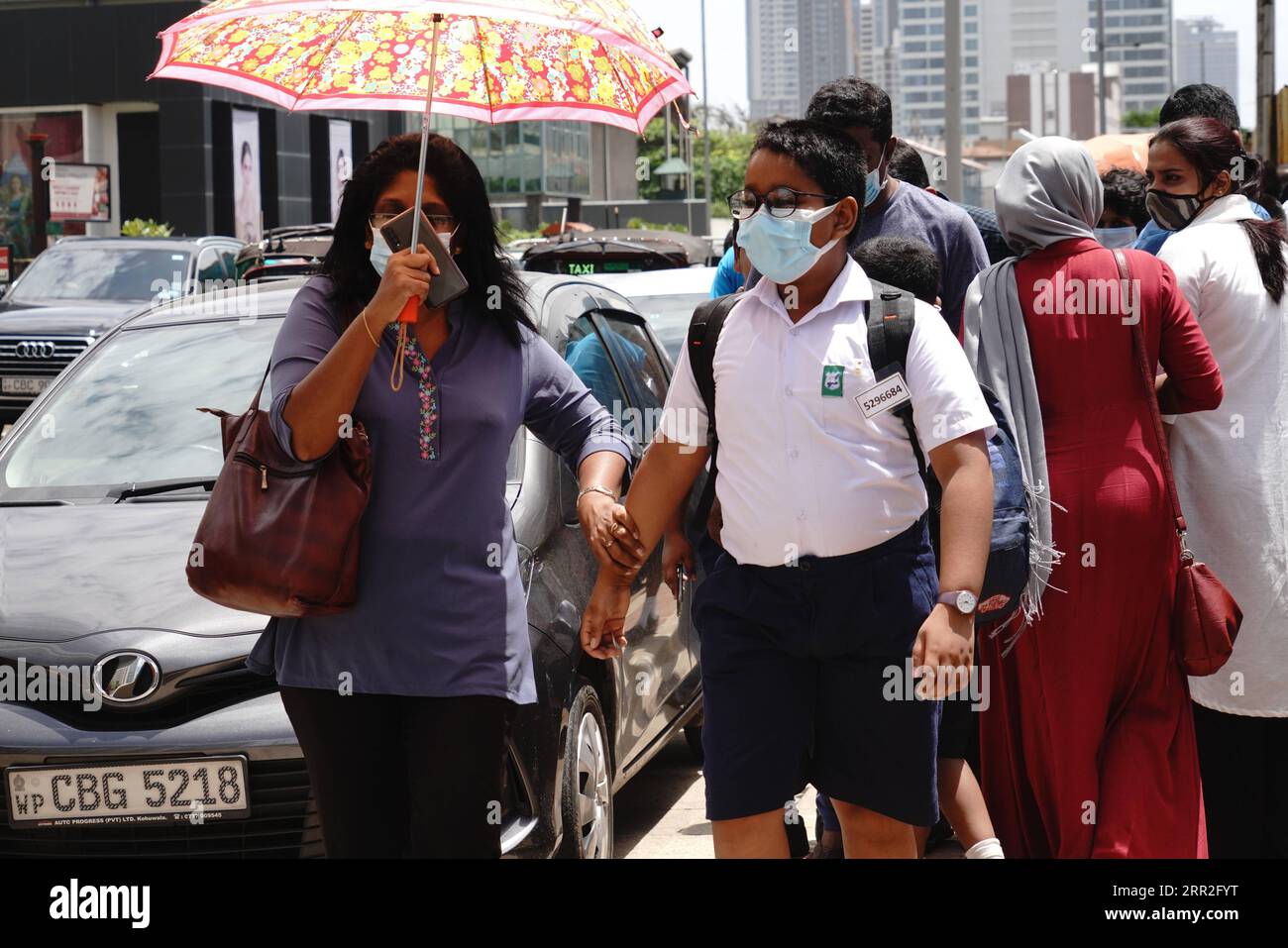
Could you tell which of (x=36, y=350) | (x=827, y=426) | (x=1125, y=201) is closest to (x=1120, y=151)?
(x=1125, y=201)

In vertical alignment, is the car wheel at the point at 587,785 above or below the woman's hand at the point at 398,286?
below

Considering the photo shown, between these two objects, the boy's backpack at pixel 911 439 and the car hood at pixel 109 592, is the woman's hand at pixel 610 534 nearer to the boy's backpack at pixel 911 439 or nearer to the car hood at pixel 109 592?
the boy's backpack at pixel 911 439

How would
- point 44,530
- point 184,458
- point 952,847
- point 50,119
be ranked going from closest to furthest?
1. point 44,530
2. point 184,458
3. point 952,847
4. point 50,119

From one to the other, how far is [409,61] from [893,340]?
4.42ft

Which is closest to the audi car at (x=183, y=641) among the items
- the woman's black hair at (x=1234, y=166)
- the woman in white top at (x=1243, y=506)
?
the woman in white top at (x=1243, y=506)

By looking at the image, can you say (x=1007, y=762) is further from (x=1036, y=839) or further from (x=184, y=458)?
(x=184, y=458)

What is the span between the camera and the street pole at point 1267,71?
12.0 meters

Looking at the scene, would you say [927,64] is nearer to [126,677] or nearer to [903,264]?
[903,264]

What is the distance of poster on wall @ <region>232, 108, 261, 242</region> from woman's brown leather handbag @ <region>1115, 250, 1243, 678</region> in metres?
38.3

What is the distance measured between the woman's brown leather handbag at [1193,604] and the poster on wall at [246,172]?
126ft

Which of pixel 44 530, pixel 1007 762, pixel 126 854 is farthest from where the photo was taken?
pixel 44 530
